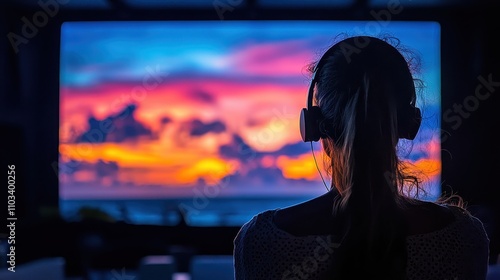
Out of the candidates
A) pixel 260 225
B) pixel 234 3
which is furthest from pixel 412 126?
pixel 234 3

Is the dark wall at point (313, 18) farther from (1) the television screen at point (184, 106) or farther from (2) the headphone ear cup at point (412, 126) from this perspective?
(2) the headphone ear cup at point (412, 126)

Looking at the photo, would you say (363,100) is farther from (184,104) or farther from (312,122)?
(184,104)

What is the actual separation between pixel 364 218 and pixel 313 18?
7.26 meters

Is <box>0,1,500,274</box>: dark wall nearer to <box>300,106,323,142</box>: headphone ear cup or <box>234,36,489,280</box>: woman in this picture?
<box>300,106,323,142</box>: headphone ear cup

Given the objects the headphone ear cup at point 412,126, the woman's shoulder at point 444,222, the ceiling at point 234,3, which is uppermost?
the ceiling at point 234,3

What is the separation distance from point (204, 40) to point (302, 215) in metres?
8.10

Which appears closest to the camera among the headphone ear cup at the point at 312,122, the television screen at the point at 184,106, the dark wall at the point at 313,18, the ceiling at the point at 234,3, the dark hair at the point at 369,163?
the dark hair at the point at 369,163

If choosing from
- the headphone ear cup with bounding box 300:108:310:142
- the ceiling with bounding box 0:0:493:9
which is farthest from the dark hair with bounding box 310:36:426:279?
the ceiling with bounding box 0:0:493:9

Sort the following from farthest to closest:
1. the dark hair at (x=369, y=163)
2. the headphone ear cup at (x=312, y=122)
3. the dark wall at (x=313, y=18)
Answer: the dark wall at (x=313, y=18)
the headphone ear cup at (x=312, y=122)
the dark hair at (x=369, y=163)

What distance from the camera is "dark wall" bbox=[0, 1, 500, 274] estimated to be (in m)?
7.62

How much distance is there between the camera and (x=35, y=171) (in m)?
7.90

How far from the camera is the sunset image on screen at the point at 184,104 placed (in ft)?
28.3

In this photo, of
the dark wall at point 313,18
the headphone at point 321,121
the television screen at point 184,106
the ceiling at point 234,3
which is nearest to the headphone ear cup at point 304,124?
the headphone at point 321,121

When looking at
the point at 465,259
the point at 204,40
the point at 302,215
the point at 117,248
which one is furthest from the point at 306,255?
the point at 204,40
